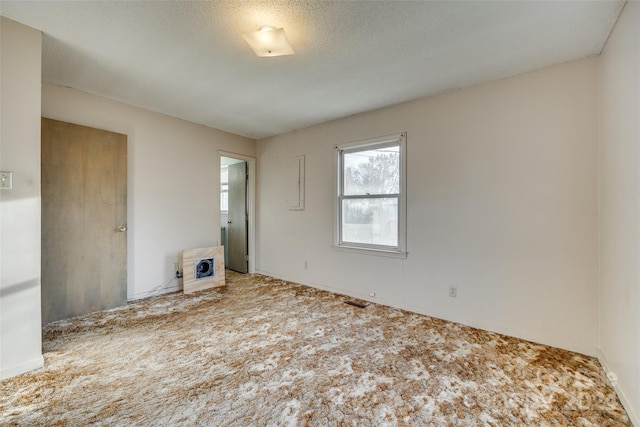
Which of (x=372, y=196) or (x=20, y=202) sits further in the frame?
(x=372, y=196)

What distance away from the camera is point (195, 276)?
3971 millimetres

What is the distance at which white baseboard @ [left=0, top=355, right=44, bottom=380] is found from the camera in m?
1.89

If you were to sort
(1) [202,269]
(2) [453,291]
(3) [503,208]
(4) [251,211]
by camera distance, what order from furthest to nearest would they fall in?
(4) [251,211], (1) [202,269], (2) [453,291], (3) [503,208]

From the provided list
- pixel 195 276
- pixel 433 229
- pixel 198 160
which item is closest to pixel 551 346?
pixel 433 229

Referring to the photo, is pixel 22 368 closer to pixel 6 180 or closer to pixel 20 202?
pixel 20 202

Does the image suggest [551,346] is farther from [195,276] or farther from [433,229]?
[195,276]

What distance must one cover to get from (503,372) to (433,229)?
1.45 metres

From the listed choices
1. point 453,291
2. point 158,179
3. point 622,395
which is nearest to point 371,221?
point 453,291

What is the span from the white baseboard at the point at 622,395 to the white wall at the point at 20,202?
3.81 meters

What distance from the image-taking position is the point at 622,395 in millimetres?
1705

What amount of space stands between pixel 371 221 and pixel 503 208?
4.87 ft

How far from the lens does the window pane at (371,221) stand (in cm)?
346

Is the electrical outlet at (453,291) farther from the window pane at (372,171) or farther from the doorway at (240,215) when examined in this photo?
the doorway at (240,215)

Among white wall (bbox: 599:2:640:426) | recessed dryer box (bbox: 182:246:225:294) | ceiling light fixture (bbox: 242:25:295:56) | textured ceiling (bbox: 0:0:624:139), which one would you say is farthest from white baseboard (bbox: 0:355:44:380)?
white wall (bbox: 599:2:640:426)
